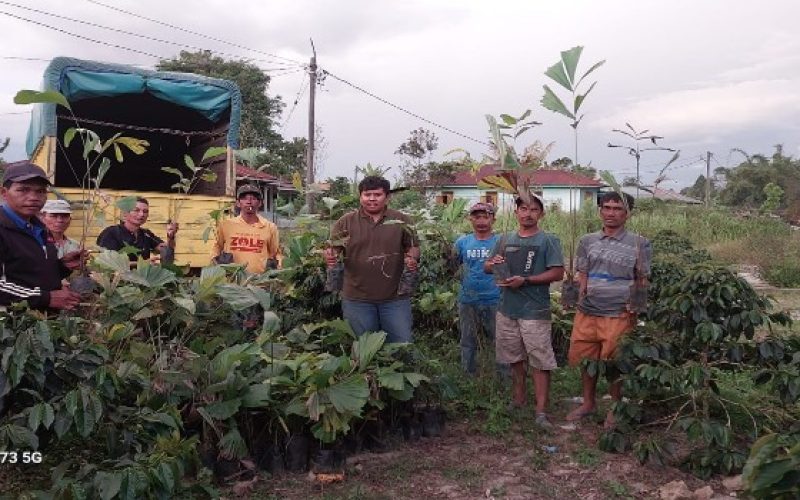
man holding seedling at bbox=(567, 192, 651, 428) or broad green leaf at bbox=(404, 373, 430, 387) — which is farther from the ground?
man holding seedling at bbox=(567, 192, 651, 428)

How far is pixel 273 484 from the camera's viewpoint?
3270mm

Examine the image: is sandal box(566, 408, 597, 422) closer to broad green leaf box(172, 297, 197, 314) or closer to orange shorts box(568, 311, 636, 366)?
orange shorts box(568, 311, 636, 366)

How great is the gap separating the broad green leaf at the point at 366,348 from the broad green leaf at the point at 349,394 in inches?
7.7

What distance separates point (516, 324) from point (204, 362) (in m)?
2.05

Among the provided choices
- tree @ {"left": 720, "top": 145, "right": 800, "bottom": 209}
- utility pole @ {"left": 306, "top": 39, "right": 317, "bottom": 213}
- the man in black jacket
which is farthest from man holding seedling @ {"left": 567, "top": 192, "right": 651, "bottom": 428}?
tree @ {"left": 720, "top": 145, "right": 800, "bottom": 209}

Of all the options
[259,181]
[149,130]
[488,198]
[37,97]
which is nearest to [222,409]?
[37,97]

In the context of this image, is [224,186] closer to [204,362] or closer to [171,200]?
[171,200]

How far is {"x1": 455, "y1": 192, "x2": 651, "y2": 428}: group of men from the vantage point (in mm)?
4008

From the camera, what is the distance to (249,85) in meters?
25.5

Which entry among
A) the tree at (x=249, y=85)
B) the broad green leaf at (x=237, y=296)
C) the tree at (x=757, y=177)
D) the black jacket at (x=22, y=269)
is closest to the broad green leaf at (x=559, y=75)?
the broad green leaf at (x=237, y=296)

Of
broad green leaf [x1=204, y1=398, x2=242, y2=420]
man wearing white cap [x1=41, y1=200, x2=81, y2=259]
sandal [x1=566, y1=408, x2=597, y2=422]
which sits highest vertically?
man wearing white cap [x1=41, y1=200, x2=81, y2=259]

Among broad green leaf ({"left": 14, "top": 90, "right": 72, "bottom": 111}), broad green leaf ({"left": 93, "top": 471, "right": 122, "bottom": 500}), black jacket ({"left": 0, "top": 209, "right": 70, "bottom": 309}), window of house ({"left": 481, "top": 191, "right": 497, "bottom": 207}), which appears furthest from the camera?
window of house ({"left": 481, "top": 191, "right": 497, "bottom": 207})

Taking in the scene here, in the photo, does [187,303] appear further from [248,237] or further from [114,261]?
[248,237]

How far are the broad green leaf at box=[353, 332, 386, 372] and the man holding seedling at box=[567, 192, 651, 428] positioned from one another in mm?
1420
